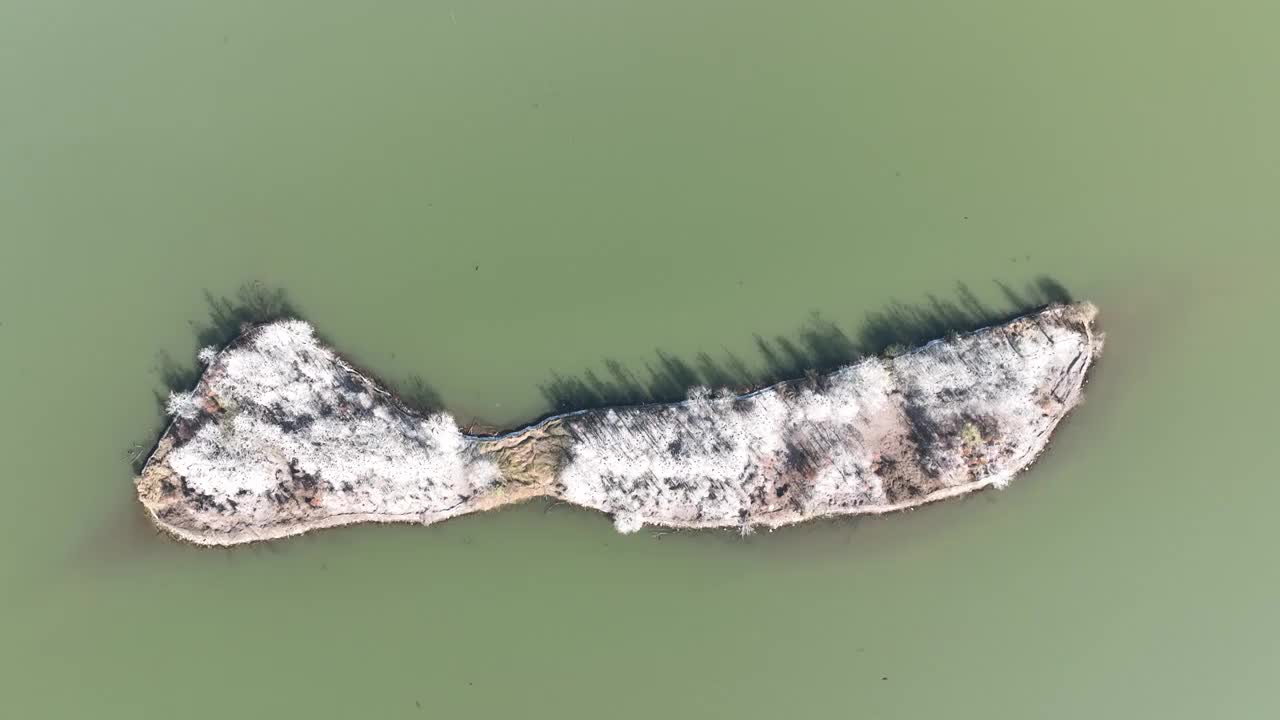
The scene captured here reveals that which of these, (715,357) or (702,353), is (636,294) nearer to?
(702,353)

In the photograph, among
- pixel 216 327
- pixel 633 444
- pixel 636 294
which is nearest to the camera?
pixel 633 444

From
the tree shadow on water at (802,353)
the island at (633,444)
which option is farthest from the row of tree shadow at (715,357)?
the island at (633,444)

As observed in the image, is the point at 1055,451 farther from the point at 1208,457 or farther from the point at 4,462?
the point at 4,462

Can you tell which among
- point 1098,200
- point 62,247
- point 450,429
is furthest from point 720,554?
point 62,247

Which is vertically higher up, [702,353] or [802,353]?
[702,353]

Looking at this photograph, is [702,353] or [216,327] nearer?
[702,353]

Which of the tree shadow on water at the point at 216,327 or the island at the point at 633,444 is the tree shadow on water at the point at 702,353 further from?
the island at the point at 633,444

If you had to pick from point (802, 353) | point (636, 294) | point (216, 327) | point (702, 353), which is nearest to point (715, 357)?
point (702, 353)
